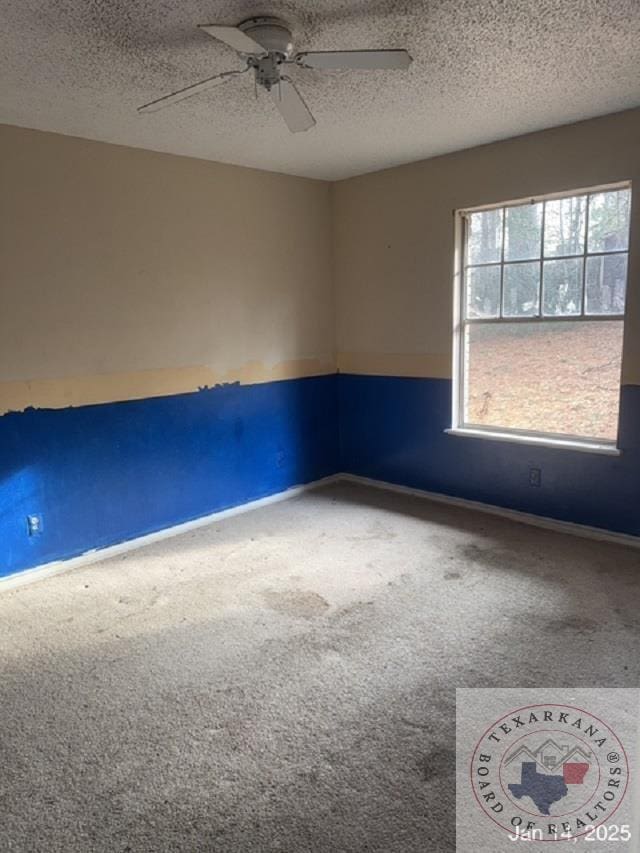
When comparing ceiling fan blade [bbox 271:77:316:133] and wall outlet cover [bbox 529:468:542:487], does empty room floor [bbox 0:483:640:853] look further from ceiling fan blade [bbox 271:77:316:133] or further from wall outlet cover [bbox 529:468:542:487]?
ceiling fan blade [bbox 271:77:316:133]

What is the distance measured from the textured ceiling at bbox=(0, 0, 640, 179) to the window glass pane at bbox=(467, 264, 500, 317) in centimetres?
83

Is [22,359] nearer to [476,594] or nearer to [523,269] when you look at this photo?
[476,594]

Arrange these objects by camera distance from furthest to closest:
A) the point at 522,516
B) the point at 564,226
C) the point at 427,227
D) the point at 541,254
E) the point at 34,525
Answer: the point at 427,227 < the point at 522,516 < the point at 541,254 < the point at 564,226 < the point at 34,525

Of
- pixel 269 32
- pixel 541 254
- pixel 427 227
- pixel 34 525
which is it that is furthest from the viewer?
pixel 427 227

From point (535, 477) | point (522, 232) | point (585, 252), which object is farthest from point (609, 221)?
point (535, 477)

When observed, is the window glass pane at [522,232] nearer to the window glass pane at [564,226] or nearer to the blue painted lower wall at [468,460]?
the window glass pane at [564,226]

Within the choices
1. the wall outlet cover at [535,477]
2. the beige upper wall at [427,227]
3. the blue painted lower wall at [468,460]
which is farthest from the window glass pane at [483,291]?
the wall outlet cover at [535,477]

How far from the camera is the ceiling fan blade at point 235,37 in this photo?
1918 millimetres

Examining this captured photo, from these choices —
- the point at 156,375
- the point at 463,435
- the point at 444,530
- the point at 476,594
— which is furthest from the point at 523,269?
the point at 156,375

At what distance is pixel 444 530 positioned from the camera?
388cm

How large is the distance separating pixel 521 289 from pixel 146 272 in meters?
2.43

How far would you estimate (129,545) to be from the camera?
3.79 meters

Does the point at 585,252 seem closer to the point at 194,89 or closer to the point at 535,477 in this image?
the point at 535,477

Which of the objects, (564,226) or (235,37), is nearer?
(235,37)
